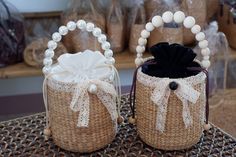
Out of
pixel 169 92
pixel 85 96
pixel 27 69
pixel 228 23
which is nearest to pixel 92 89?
pixel 85 96

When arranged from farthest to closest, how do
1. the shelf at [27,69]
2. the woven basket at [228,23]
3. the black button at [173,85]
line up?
1. the woven basket at [228,23]
2. the shelf at [27,69]
3. the black button at [173,85]

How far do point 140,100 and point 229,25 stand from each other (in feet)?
2.55

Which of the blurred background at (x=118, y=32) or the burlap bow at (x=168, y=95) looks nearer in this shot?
the burlap bow at (x=168, y=95)

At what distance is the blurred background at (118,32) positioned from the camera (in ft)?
3.96

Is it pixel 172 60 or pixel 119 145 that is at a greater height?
pixel 172 60

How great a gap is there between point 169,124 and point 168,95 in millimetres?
53

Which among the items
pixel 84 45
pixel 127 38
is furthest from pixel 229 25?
pixel 84 45

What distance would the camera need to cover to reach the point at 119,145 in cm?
70

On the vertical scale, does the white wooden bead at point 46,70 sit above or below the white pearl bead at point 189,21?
below

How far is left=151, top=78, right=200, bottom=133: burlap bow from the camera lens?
0.60m

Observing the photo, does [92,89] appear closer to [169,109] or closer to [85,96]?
[85,96]

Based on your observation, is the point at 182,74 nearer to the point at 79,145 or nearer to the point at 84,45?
the point at 79,145

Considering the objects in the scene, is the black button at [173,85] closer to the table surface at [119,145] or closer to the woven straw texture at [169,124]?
the woven straw texture at [169,124]

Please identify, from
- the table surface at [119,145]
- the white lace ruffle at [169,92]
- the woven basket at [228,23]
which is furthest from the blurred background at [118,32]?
the white lace ruffle at [169,92]
